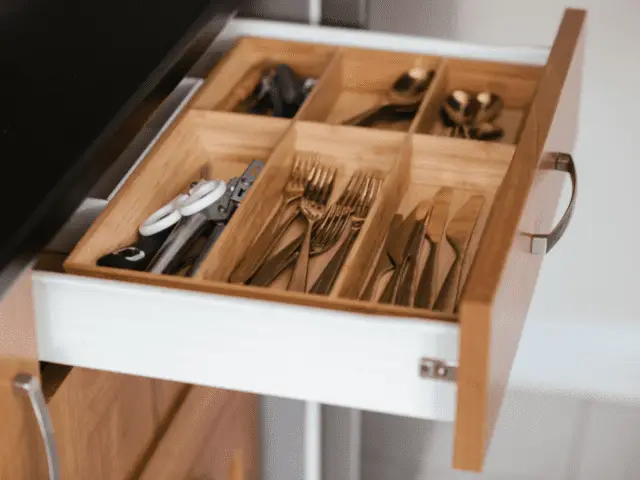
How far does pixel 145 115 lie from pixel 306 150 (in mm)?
184

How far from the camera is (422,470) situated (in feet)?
6.63

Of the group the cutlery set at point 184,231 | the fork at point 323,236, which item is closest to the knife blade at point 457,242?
Result: the fork at point 323,236

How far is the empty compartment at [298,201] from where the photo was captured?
3.14 feet

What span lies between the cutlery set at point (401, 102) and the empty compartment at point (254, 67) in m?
0.08

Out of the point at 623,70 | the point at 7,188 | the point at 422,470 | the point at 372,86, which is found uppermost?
the point at 7,188

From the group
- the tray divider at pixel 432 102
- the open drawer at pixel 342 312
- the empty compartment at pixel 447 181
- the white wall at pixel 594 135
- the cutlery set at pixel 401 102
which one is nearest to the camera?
the open drawer at pixel 342 312

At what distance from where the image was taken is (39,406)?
2.83 feet

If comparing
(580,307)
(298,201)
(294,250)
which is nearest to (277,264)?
(294,250)

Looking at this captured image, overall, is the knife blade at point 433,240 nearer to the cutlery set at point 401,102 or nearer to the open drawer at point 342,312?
the open drawer at point 342,312

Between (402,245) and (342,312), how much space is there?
191 mm

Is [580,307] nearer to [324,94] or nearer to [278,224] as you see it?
[324,94]

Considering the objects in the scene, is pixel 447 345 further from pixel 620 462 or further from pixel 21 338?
pixel 620 462

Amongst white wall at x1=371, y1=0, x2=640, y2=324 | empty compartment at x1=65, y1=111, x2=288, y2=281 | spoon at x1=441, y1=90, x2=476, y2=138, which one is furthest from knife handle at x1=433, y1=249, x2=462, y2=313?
white wall at x1=371, y1=0, x2=640, y2=324

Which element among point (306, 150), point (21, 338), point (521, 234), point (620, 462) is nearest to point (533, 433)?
point (620, 462)
